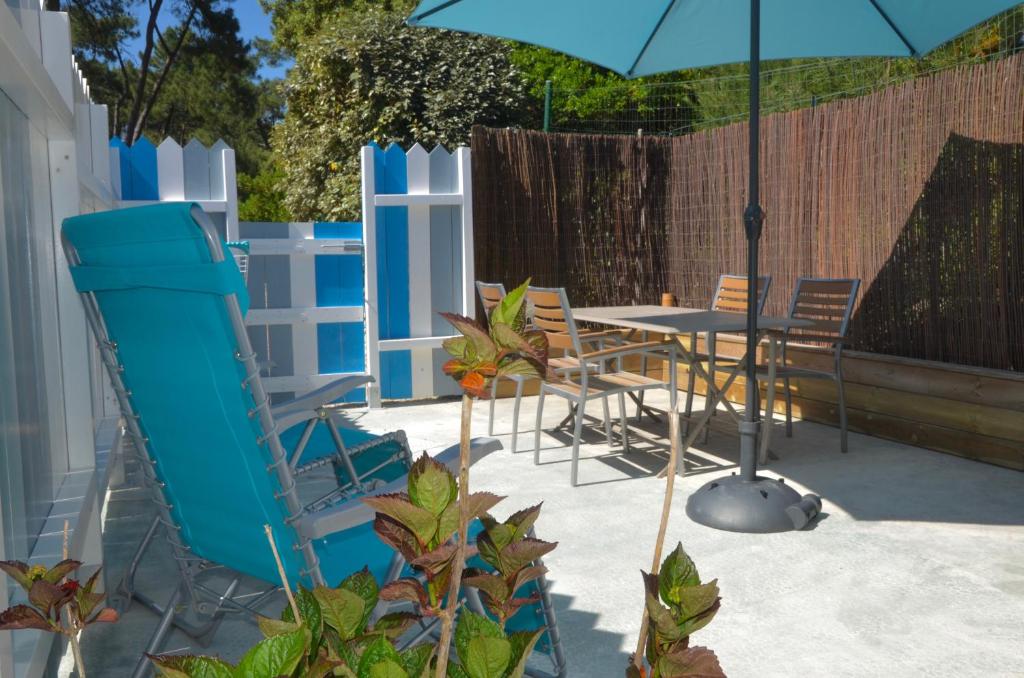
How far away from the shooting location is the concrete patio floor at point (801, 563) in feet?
8.03

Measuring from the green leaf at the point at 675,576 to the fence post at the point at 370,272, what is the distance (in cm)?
548

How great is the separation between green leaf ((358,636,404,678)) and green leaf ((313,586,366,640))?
4cm

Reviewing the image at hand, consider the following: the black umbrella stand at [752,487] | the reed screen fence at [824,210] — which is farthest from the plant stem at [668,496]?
the reed screen fence at [824,210]

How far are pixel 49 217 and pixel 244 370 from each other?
112 centimetres

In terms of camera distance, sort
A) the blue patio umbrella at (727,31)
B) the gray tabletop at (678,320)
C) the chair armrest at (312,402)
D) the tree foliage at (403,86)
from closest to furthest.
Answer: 1. the chair armrest at (312,402)
2. the blue patio umbrella at (727,31)
3. the gray tabletop at (678,320)
4. the tree foliage at (403,86)

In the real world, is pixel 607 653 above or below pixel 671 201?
below

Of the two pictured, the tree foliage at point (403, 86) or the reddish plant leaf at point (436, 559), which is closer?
the reddish plant leaf at point (436, 559)

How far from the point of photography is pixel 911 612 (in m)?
2.69

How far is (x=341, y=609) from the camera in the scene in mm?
665

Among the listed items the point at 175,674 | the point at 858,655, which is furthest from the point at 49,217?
the point at 858,655

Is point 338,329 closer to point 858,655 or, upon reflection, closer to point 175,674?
point 858,655

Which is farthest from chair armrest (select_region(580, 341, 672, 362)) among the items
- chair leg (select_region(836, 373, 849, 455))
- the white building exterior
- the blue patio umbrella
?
the white building exterior

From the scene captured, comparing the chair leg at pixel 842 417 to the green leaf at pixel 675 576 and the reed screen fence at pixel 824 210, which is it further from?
the green leaf at pixel 675 576

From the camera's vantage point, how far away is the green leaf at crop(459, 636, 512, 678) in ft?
1.89
